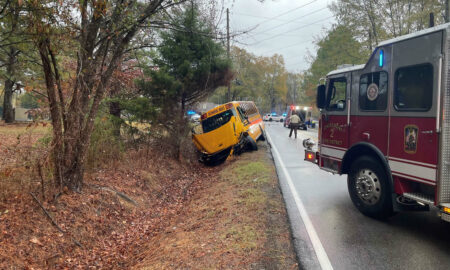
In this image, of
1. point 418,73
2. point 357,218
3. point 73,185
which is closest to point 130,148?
point 73,185

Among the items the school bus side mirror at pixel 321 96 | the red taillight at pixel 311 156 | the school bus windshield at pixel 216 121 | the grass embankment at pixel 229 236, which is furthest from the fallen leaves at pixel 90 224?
the school bus windshield at pixel 216 121

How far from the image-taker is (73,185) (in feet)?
20.7

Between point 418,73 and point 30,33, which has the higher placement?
point 30,33

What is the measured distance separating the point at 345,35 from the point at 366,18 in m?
3.00

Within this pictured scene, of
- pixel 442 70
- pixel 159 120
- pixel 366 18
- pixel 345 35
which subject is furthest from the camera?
pixel 345 35

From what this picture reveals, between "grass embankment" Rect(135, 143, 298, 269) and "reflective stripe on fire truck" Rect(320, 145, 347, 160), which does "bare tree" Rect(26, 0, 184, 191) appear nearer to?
"grass embankment" Rect(135, 143, 298, 269)

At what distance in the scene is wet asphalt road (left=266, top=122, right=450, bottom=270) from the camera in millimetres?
4071

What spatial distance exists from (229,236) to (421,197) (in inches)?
109

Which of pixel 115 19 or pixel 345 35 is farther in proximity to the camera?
pixel 345 35

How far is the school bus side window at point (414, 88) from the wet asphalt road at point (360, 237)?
1.90 meters

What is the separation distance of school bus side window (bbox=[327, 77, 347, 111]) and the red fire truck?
0.07 ft

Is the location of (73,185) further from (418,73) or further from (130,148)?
(418,73)

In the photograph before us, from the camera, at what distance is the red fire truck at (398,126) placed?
429 cm

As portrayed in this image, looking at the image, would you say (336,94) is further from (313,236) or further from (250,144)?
(250,144)
